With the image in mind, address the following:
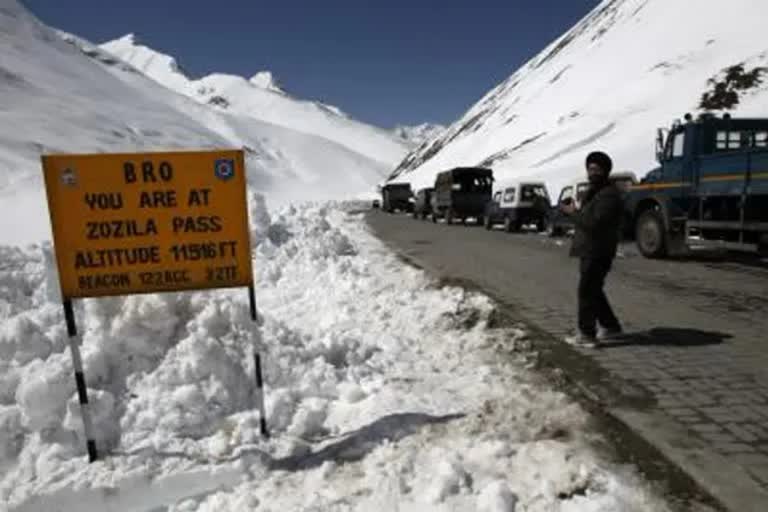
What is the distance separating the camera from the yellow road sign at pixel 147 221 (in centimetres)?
386

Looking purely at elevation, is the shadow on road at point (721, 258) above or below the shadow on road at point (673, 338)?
below

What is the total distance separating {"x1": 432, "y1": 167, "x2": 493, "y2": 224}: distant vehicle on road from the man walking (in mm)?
23087

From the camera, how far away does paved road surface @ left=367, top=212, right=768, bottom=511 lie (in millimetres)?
3910

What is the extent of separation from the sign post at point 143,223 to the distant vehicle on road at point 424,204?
2998cm

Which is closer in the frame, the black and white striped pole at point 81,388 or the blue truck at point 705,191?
the black and white striped pole at point 81,388

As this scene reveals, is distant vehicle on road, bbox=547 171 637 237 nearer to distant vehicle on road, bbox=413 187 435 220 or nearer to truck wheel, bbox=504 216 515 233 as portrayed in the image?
truck wheel, bbox=504 216 515 233

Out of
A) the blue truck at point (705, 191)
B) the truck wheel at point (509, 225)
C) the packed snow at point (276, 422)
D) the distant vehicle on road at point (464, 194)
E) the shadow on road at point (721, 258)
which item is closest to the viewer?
the packed snow at point (276, 422)

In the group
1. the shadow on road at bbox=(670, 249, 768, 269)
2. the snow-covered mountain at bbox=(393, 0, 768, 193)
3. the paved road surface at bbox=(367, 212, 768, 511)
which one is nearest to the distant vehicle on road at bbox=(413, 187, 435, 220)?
the snow-covered mountain at bbox=(393, 0, 768, 193)

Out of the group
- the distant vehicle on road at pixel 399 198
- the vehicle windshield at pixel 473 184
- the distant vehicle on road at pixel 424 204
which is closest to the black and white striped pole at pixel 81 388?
the vehicle windshield at pixel 473 184

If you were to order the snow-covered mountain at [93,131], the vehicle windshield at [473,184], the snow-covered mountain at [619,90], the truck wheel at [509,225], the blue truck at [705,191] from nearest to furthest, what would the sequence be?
the blue truck at [705,191] → the truck wheel at [509,225] → the vehicle windshield at [473,184] → the snow-covered mountain at [619,90] → the snow-covered mountain at [93,131]

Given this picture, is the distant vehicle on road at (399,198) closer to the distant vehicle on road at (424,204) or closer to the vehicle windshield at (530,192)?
the distant vehicle on road at (424,204)

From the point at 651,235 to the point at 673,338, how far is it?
7.49 metres

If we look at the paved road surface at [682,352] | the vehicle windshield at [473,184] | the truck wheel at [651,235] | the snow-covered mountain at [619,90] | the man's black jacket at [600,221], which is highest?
the snow-covered mountain at [619,90]

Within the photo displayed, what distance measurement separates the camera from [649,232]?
1341 centimetres
